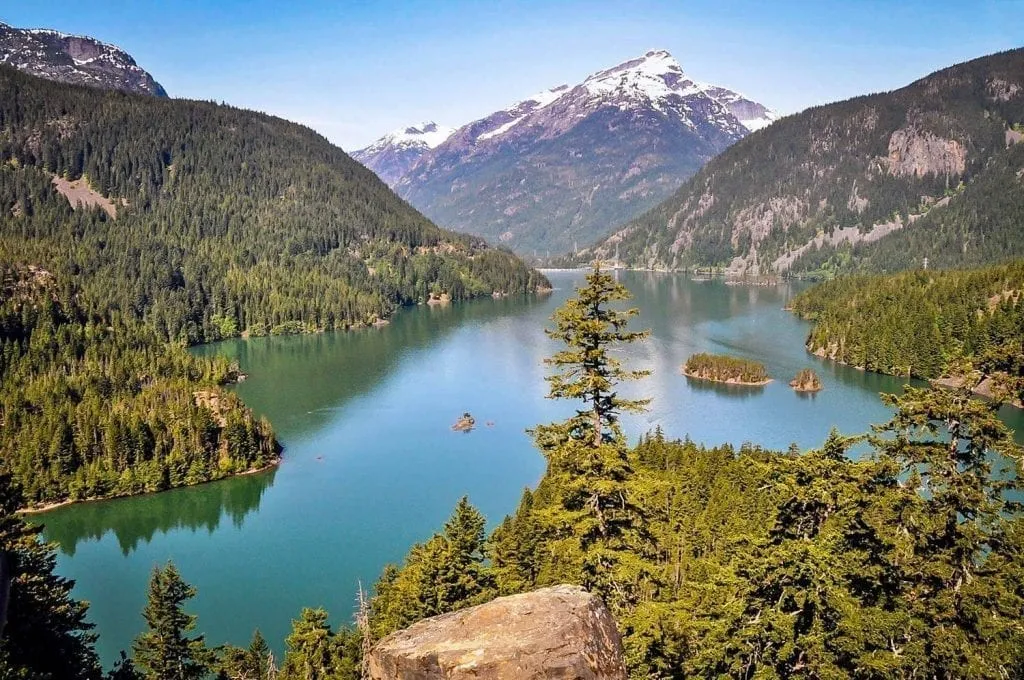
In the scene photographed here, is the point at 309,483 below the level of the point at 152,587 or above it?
below

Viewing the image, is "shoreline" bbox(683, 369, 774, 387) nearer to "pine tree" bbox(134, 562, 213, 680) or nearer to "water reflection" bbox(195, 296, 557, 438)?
"water reflection" bbox(195, 296, 557, 438)

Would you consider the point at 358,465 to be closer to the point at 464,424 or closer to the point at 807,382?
the point at 464,424

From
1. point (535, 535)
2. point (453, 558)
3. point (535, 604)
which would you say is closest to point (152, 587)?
point (453, 558)

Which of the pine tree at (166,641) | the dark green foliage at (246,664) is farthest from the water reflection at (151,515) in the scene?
the pine tree at (166,641)

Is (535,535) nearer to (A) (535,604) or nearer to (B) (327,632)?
(B) (327,632)

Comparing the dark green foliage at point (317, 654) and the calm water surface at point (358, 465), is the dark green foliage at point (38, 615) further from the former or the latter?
the calm water surface at point (358, 465)

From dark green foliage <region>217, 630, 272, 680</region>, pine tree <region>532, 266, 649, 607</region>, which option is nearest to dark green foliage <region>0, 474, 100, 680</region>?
dark green foliage <region>217, 630, 272, 680</region>
